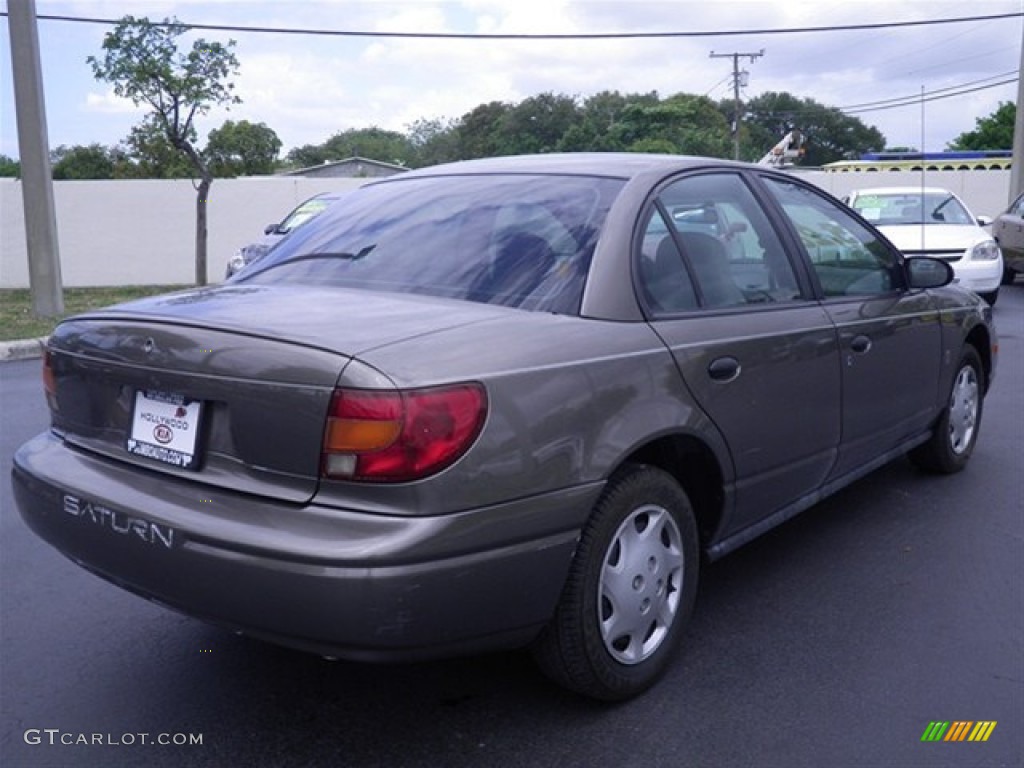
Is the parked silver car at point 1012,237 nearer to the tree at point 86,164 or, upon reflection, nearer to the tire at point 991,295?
the tire at point 991,295

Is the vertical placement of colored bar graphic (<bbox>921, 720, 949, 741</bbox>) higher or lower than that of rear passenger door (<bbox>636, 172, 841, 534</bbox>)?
lower

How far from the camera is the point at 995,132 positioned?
5141cm

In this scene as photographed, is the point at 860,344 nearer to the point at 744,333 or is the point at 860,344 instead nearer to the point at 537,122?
the point at 744,333

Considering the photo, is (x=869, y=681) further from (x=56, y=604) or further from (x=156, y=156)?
(x=156, y=156)

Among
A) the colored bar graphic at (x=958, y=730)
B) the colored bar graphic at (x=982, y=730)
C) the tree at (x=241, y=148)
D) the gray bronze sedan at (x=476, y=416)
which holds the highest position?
the tree at (x=241, y=148)

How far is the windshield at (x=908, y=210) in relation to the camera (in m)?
12.7

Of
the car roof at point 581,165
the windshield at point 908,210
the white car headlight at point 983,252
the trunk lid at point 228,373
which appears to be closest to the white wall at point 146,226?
the windshield at point 908,210

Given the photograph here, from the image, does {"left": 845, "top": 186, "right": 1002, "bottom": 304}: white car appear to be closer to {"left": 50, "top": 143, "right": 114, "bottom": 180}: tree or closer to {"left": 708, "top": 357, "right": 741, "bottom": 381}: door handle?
{"left": 708, "top": 357, "right": 741, "bottom": 381}: door handle

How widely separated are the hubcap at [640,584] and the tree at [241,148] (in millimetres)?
18715

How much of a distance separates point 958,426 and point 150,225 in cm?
1759

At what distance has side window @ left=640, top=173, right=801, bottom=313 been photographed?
11.0 feet

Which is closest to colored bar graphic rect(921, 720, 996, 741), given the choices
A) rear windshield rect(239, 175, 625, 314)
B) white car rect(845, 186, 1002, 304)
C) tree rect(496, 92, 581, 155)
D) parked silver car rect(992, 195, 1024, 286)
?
rear windshield rect(239, 175, 625, 314)

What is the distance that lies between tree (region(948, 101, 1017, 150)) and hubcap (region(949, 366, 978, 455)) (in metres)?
49.2

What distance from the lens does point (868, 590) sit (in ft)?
13.1
